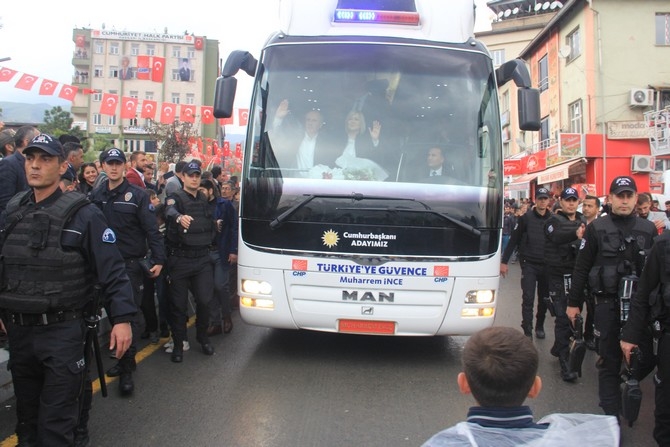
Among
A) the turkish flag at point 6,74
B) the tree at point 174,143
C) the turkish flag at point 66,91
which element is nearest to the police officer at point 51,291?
the turkish flag at point 6,74

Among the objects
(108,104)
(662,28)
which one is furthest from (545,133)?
(108,104)

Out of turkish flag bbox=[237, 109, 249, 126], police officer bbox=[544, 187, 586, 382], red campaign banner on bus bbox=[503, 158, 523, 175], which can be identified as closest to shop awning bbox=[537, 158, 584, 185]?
red campaign banner on bus bbox=[503, 158, 523, 175]

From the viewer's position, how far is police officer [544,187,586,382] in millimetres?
5816

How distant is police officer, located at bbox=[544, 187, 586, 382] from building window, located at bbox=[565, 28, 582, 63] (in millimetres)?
20029

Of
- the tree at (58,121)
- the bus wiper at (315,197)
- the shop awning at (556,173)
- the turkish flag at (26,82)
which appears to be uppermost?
the tree at (58,121)

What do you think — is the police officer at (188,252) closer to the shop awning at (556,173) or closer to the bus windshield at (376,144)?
the bus windshield at (376,144)

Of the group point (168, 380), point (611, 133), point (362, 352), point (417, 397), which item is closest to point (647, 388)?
point (417, 397)

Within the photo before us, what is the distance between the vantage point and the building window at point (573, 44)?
2364cm

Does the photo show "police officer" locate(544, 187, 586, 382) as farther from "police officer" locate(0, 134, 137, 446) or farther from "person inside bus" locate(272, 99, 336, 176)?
"police officer" locate(0, 134, 137, 446)

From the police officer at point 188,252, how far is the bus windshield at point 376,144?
2.19 ft

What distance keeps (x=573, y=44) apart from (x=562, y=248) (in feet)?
71.0

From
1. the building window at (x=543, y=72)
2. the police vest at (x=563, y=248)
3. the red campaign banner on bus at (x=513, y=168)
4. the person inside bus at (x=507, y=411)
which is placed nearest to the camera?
the person inside bus at (x=507, y=411)

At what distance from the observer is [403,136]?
5.16m

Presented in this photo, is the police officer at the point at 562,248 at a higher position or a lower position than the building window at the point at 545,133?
lower
